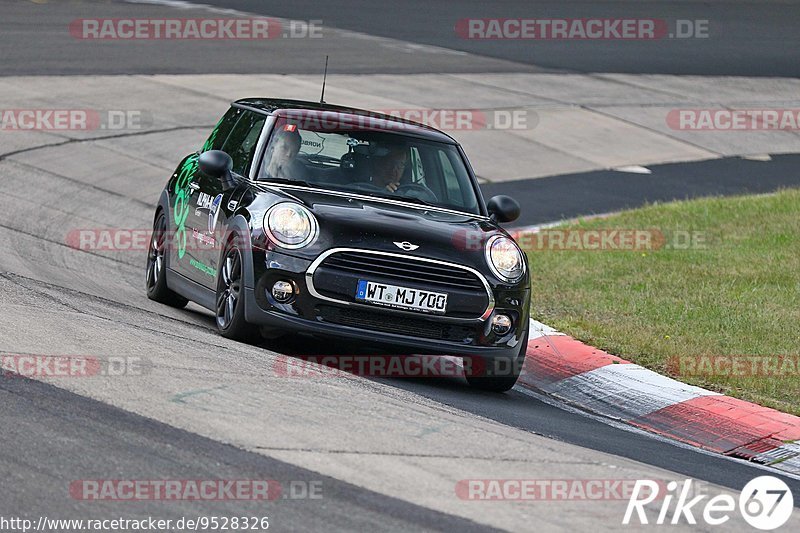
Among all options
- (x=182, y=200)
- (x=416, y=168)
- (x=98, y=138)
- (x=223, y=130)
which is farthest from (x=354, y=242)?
(x=98, y=138)

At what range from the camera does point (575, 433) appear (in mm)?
7387

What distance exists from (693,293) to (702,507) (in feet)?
18.2

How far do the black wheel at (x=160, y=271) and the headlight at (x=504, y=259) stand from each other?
2.78m

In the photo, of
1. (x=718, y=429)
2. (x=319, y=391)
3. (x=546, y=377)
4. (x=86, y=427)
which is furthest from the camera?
(x=546, y=377)

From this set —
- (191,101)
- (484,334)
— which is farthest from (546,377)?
(191,101)

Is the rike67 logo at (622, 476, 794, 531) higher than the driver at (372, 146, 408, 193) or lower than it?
lower

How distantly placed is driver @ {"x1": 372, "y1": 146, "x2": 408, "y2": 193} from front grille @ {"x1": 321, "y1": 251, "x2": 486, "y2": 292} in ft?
3.61

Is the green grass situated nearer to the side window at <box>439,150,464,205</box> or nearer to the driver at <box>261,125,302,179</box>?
the side window at <box>439,150,464,205</box>

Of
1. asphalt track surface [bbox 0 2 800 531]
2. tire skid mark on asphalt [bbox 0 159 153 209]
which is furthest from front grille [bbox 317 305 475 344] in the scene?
tire skid mark on asphalt [bbox 0 159 153 209]

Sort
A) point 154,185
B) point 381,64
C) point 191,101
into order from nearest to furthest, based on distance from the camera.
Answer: point 154,185 → point 191,101 → point 381,64

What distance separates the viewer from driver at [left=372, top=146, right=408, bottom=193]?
9047 mm

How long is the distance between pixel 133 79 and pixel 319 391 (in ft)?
45.8

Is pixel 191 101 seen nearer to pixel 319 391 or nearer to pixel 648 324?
pixel 648 324

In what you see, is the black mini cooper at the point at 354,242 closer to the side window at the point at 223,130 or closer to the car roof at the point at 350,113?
the car roof at the point at 350,113
